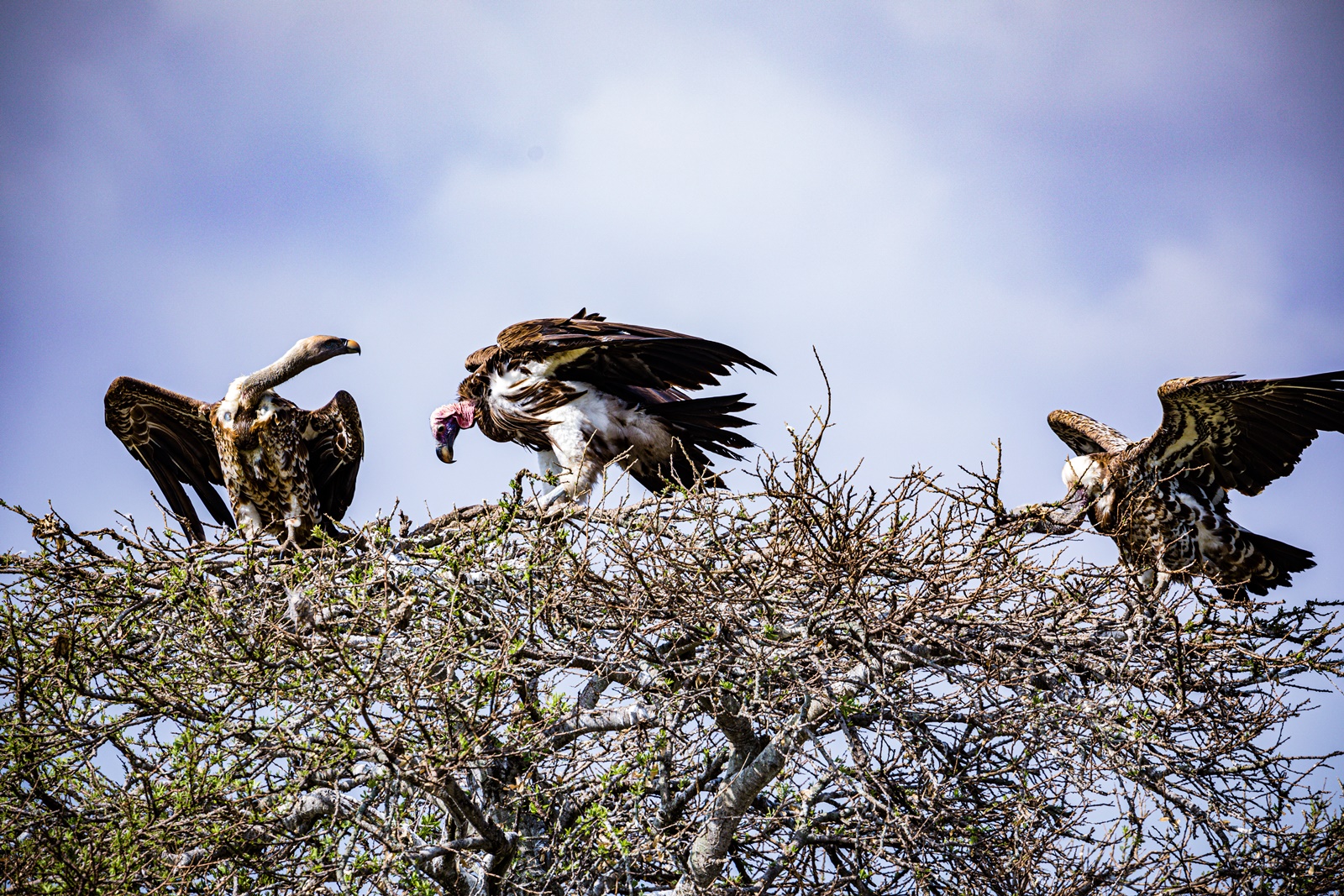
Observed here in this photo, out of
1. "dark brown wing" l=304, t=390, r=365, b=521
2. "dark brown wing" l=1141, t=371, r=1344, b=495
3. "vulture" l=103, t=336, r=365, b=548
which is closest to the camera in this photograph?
"dark brown wing" l=1141, t=371, r=1344, b=495

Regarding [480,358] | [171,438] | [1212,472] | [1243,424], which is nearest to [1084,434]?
[1212,472]

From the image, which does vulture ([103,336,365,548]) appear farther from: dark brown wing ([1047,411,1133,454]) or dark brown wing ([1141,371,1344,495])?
dark brown wing ([1141,371,1344,495])

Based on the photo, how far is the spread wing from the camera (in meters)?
6.14

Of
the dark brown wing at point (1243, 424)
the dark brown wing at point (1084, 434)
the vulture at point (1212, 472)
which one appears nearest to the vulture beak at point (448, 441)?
the vulture at point (1212, 472)

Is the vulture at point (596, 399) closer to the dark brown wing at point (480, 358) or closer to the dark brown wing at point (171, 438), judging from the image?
the dark brown wing at point (480, 358)

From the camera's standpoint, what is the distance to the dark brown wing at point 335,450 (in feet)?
22.6

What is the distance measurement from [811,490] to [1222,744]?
1.83m

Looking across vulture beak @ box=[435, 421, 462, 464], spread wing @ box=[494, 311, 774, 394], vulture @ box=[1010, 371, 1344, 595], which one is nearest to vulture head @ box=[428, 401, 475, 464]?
vulture beak @ box=[435, 421, 462, 464]

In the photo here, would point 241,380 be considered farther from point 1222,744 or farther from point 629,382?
point 1222,744

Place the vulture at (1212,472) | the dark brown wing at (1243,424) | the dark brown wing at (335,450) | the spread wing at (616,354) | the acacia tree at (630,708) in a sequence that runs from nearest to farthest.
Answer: the acacia tree at (630,708), the dark brown wing at (1243,424), the vulture at (1212,472), the spread wing at (616,354), the dark brown wing at (335,450)

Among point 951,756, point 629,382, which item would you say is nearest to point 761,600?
point 951,756

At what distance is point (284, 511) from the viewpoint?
6879 mm

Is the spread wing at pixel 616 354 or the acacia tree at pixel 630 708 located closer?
the acacia tree at pixel 630 708

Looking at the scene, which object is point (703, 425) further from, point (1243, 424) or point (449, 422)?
point (1243, 424)
